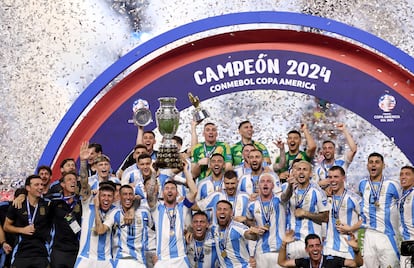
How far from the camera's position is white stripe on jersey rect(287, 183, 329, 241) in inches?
353

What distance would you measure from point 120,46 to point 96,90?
0.83 m

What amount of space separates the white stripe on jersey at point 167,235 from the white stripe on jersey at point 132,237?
0.42ft

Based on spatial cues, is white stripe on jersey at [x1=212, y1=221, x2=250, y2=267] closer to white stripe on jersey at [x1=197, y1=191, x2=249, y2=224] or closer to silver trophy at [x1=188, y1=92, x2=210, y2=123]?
white stripe on jersey at [x1=197, y1=191, x2=249, y2=224]

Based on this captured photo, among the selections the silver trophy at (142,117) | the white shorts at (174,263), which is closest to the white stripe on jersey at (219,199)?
the white shorts at (174,263)

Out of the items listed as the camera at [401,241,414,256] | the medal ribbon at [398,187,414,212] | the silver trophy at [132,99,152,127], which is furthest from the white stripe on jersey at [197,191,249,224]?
the camera at [401,241,414,256]

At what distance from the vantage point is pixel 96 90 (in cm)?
1096

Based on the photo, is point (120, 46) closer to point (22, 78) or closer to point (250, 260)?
point (22, 78)

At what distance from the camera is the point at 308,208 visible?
8.97m

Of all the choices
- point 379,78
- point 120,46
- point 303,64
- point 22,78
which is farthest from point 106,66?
point 379,78

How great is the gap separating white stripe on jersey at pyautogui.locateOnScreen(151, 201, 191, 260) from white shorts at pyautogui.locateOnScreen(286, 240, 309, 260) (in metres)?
0.93

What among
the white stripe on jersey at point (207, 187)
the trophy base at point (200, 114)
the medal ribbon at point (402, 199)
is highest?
the trophy base at point (200, 114)

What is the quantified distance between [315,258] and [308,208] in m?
0.77

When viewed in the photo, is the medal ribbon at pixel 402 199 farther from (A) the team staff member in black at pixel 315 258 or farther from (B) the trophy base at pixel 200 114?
(B) the trophy base at pixel 200 114

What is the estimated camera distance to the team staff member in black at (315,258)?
8273 mm
